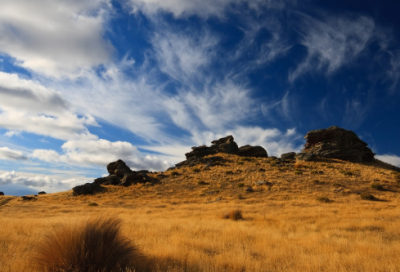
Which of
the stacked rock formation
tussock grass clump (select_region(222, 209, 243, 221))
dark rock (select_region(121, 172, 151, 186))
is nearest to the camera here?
tussock grass clump (select_region(222, 209, 243, 221))

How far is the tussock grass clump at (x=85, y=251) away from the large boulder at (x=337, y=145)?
50933mm

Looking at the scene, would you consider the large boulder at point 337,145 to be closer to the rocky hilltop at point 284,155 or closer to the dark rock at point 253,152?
the rocky hilltop at point 284,155

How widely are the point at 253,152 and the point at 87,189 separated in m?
37.4

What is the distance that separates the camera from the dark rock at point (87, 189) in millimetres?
Result: 40109

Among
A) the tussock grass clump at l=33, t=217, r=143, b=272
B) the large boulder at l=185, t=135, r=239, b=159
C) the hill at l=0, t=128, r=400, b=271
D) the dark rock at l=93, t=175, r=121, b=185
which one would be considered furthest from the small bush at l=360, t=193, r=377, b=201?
the dark rock at l=93, t=175, r=121, b=185

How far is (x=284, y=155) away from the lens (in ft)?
186

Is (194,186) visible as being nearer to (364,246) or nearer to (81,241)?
(364,246)

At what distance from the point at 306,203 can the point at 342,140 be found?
114 ft

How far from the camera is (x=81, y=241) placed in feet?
18.9

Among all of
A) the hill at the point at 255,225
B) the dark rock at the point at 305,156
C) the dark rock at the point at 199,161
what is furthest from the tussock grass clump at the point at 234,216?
the dark rock at the point at 305,156

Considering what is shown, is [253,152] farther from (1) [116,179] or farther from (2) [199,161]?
(1) [116,179]

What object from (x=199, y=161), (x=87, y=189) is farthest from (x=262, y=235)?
(x=199, y=161)

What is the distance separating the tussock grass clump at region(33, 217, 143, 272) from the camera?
5461 millimetres

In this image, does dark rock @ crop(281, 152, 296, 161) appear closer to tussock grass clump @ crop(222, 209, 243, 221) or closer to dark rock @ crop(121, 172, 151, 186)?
dark rock @ crop(121, 172, 151, 186)
